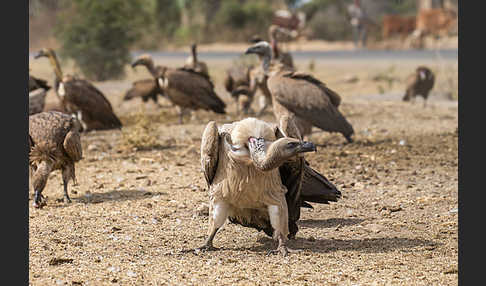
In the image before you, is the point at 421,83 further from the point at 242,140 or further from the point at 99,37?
the point at 242,140

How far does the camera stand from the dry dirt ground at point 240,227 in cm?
518

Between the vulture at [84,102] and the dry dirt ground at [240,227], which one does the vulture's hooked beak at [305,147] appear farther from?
the vulture at [84,102]

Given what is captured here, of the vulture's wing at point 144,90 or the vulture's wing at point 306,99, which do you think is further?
the vulture's wing at point 144,90

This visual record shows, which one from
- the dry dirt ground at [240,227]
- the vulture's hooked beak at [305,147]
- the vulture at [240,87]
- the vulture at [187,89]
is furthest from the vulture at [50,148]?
the vulture at [240,87]

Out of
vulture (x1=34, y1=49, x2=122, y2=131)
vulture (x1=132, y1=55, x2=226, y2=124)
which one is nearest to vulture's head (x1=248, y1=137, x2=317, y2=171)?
vulture (x1=34, y1=49, x2=122, y2=131)

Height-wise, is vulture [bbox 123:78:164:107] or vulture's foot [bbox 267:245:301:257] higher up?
vulture [bbox 123:78:164:107]

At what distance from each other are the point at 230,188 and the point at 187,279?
748 mm

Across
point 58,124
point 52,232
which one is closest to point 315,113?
point 58,124

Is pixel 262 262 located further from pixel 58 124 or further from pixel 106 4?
pixel 106 4

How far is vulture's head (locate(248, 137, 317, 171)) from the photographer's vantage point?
4868 millimetres

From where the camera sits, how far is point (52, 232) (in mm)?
6305

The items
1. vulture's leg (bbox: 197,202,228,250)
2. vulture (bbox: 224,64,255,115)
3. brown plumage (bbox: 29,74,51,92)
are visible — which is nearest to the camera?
vulture's leg (bbox: 197,202,228,250)

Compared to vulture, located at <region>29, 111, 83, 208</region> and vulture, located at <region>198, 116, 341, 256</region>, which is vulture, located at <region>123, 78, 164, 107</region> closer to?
vulture, located at <region>29, 111, 83, 208</region>

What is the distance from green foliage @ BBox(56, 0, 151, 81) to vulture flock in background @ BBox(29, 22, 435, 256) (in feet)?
20.1
